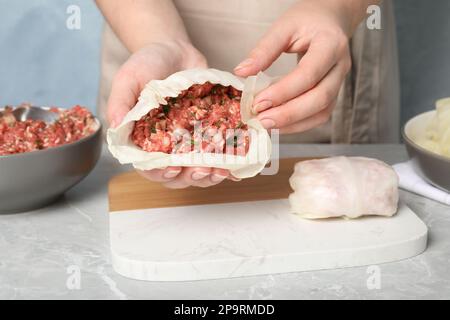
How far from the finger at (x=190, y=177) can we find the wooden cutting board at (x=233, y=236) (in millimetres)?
90

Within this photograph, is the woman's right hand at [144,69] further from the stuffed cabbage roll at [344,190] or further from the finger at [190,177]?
the stuffed cabbage roll at [344,190]

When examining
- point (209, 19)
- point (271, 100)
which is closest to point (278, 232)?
point (271, 100)

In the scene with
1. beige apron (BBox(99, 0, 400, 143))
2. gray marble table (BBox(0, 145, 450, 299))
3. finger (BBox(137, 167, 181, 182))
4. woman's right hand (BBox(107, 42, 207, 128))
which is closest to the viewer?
gray marble table (BBox(0, 145, 450, 299))

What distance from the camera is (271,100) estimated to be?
4.80ft

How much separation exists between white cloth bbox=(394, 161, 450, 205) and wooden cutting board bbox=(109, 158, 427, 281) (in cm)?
15

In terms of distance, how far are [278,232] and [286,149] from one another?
64cm

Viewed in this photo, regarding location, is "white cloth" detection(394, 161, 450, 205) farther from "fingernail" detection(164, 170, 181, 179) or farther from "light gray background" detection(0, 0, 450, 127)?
"light gray background" detection(0, 0, 450, 127)

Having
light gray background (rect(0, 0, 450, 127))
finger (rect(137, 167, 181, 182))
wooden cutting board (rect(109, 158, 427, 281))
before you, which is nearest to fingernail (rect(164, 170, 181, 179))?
finger (rect(137, 167, 181, 182))

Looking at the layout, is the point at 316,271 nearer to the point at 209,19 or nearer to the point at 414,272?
the point at 414,272

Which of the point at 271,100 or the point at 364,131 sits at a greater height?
the point at 271,100

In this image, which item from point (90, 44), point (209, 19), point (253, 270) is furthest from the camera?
point (90, 44)

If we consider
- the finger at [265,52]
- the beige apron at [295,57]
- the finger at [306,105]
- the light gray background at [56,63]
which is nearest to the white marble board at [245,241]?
the finger at [306,105]

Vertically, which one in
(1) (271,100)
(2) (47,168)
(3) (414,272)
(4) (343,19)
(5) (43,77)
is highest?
(4) (343,19)

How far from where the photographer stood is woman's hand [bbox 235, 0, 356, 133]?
57.7 inches
